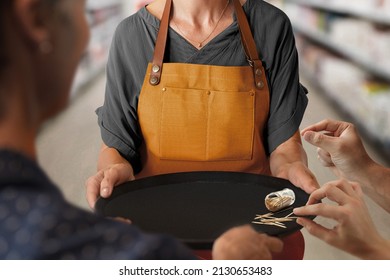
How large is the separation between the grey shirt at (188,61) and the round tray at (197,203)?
0.16m

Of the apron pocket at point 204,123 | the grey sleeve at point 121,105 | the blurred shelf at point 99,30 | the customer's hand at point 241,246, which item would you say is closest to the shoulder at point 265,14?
the apron pocket at point 204,123

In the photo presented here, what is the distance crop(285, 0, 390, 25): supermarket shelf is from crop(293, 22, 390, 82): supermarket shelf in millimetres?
199

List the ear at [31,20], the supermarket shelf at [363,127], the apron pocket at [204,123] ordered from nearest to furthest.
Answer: the ear at [31,20] < the apron pocket at [204,123] < the supermarket shelf at [363,127]

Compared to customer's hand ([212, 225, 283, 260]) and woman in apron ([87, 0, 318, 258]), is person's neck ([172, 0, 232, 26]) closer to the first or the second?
woman in apron ([87, 0, 318, 258])

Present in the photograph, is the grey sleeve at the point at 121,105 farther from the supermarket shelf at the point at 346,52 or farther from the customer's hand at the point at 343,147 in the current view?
the supermarket shelf at the point at 346,52

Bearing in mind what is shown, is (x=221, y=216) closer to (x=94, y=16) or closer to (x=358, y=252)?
(x=358, y=252)

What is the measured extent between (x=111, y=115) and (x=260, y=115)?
0.34 m

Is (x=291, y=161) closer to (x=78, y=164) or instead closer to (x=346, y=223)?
(x=346, y=223)

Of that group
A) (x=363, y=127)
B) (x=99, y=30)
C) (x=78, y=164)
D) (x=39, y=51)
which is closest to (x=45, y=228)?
(x=39, y=51)

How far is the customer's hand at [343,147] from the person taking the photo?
1.08m

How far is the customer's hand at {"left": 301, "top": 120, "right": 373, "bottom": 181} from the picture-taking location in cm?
108

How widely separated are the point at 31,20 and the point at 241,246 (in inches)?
17.4

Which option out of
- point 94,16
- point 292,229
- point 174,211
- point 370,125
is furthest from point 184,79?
point 94,16

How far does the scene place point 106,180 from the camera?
1032 millimetres
